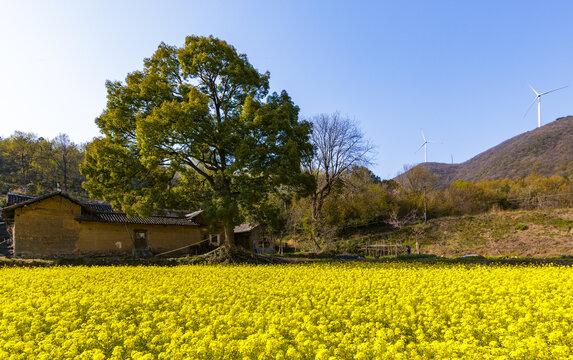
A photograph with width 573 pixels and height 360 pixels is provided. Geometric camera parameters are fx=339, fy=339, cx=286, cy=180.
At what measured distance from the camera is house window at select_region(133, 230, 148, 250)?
22.0 metres

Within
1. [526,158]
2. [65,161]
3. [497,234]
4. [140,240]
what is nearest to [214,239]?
[140,240]

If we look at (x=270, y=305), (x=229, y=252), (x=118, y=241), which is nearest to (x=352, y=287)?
(x=270, y=305)

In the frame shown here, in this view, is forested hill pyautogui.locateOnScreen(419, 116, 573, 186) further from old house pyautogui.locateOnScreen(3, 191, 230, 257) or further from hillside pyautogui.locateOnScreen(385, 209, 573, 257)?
old house pyautogui.locateOnScreen(3, 191, 230, 257)

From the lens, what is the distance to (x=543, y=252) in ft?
70.3

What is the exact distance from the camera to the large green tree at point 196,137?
15.8 m

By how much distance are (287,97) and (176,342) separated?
1626 centimetres

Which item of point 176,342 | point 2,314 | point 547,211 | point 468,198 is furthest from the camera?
point 468,198

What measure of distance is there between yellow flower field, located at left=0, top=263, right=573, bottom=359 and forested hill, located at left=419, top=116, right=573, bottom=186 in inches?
2050

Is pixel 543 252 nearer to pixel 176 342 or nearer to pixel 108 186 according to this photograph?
pixel 176 342

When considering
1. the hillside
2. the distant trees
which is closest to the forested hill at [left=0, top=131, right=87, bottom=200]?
the distant trees

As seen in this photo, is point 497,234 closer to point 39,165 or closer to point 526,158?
point 526,158

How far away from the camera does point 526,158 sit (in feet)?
199

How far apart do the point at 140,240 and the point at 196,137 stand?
10202 mm

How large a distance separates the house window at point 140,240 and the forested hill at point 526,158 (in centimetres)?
5244
